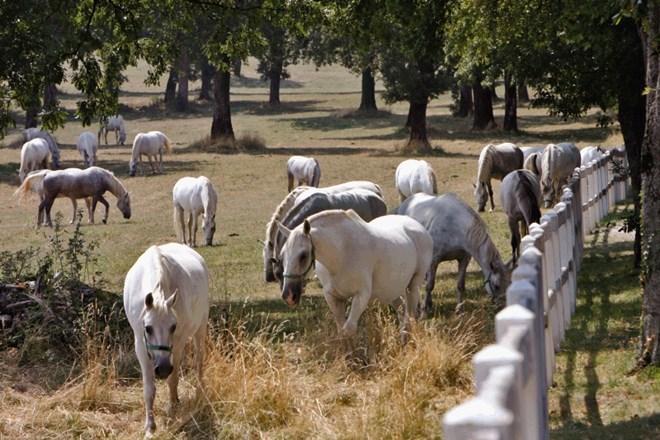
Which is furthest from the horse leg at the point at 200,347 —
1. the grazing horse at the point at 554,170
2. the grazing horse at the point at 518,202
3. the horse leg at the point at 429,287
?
the grazing horse at the point at 554,170

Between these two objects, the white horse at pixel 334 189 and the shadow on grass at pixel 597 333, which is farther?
the white horse at pixel 334 189

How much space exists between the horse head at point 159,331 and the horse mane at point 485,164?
60.3ft

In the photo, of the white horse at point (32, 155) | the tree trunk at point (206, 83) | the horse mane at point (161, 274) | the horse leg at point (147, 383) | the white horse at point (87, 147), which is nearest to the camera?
the horse mane at point (161, 274)

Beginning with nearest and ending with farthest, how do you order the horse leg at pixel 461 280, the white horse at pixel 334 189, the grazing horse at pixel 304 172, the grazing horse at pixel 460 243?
the grazing horse at pixel 460 243 < the horse leg at pixel 461 280 < the white horse at pixel 334 189 < the grazing horse at pixel 304 172

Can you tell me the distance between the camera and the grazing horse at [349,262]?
396 inches

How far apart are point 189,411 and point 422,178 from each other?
50.6 ft

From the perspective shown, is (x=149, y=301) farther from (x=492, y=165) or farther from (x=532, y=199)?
(x=492, y=165)

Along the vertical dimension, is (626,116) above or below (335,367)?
above

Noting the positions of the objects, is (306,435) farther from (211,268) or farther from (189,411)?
(211,268)

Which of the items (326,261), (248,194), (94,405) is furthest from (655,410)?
(248,194)

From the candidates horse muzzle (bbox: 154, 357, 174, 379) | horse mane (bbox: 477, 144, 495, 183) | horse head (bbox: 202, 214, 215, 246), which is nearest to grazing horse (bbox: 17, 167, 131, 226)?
horse head (bbox: 202, 214, 215, 246)

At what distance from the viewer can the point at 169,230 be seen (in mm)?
26906

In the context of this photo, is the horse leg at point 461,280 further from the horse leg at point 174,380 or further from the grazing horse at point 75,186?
the grazing horse at point 75,186

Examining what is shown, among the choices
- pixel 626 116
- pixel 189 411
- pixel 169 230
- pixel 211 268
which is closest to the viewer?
pixel 189 411
